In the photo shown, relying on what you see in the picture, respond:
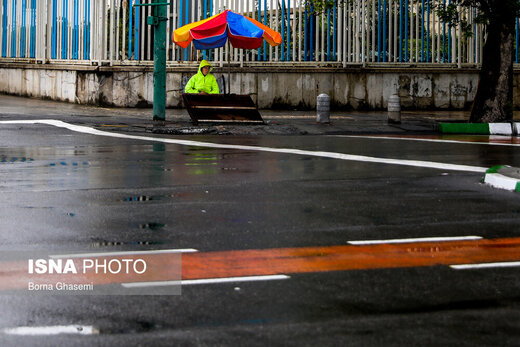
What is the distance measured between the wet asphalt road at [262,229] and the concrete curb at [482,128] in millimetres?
6018

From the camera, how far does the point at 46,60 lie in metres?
30.3

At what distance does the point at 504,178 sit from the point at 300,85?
17813mm

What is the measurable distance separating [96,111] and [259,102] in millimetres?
5147

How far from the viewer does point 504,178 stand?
9.98m

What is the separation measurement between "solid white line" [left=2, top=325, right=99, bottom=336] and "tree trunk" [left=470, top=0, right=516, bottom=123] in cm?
1776

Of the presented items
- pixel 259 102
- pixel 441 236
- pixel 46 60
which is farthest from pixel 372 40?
pixel 441 236

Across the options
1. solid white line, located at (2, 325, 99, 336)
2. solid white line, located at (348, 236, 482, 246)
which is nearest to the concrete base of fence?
solid white line, located at (348, 236, 482, 246)

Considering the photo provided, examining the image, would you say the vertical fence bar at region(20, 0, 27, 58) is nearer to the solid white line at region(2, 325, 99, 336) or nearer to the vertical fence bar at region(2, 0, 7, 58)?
the vertical fence bar at region(2, 0, 7, 58)

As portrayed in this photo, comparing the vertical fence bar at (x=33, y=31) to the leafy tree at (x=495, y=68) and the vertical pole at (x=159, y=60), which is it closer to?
the vertical pole at (x=159, y=60)

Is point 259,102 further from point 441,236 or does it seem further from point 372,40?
point 441,236

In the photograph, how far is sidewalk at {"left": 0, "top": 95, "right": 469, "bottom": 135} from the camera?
63.7 feet

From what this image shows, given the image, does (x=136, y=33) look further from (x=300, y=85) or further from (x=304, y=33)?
(x=300, y=85)

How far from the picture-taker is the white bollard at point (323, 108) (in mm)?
21355

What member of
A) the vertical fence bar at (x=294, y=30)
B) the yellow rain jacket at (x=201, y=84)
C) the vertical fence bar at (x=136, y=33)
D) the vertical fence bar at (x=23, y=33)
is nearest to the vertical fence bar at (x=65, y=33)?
the vertical fence bar at (x=136, y=33)
